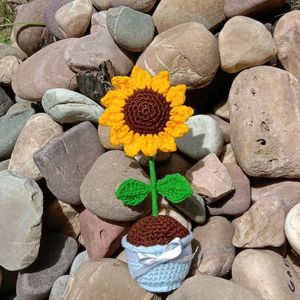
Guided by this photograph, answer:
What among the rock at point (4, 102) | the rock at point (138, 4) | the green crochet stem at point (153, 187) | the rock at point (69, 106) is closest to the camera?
the green crochet stem at point (153, 187)

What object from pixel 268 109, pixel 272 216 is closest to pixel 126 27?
pixel 268 109

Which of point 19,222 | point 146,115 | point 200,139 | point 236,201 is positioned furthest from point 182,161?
point 19,222

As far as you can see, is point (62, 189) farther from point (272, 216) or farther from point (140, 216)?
point (272, 216)

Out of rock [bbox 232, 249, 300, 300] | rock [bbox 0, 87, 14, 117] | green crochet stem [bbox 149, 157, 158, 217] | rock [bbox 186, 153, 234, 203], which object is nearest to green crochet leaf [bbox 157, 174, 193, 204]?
green crochet stem [bbox 149, 157, 158, 217]

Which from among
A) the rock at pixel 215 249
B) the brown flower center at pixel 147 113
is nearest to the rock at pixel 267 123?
the rock at pixel 215 249

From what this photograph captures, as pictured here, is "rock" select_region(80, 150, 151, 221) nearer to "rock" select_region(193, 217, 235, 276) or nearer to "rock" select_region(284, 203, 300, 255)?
"rock" select_region(193, 217, 235, 276)

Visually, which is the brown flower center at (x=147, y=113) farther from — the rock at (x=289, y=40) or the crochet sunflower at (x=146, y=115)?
the rock at (x=289, y=40)
